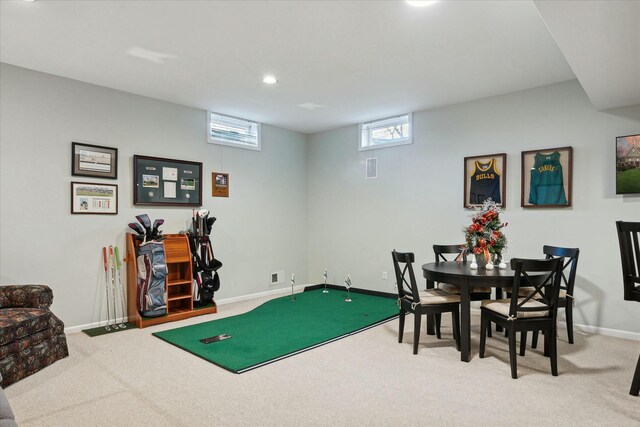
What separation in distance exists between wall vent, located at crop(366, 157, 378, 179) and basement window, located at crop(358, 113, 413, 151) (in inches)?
7.5

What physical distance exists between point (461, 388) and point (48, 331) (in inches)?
133

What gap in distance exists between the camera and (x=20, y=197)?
13.2 ft

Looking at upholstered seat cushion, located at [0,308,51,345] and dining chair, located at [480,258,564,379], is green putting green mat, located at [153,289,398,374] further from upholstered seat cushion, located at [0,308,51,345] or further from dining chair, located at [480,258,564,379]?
dining chair, located at [480,258,564,379]

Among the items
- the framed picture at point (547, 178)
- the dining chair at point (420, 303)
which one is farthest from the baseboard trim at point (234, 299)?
Result: the framed picture at point (547, 178)

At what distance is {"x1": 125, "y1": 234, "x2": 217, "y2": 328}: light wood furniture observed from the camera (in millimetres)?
4566

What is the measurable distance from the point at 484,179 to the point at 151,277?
4.26 meters

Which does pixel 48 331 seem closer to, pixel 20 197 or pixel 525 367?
pixel 20 197

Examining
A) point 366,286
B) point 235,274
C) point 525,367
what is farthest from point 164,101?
point 525,367

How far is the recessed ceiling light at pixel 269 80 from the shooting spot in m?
4.34

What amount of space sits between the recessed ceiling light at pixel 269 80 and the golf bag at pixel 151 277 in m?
2.15

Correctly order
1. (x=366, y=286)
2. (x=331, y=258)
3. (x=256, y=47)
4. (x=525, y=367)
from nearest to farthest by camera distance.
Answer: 1. (x=525, y=367)
2. (x=256, y=47)
3. (x=366, y=286)
4. (x=331, y=258)

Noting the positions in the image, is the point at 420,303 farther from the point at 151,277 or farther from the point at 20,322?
the point at 20,322

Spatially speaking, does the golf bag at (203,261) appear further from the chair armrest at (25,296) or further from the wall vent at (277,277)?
the chair armrest at (25,296)

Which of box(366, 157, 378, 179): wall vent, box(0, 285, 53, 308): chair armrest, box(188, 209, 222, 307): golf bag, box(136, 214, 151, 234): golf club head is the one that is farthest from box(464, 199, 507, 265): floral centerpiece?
box(0, 285, 53, 308): chair armrest
